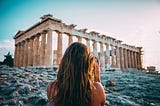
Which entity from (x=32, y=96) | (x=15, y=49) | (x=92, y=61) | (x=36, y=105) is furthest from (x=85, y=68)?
(x=15, y=49)

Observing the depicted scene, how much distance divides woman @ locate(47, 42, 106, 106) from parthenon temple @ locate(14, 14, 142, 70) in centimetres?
1834

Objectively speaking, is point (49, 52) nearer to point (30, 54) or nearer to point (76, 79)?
point (30, 54)

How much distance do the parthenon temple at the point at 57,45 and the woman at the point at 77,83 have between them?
18.3m

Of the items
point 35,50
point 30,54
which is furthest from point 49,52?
point 30,54

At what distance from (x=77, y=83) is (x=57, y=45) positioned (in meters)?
21.2

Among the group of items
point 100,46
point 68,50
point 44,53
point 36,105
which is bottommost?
point 36,105

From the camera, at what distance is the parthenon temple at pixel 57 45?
21750mm

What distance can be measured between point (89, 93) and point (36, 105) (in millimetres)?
4373

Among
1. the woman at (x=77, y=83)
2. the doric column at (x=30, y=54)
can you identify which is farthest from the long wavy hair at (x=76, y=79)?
the doric column at (x=30, y=54)

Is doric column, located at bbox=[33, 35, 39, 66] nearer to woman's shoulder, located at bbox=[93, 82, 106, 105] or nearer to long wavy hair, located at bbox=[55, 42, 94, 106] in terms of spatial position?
long wavy hair, located at bbox=[55, 42, 94, 106]

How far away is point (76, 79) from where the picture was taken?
7.29 ft

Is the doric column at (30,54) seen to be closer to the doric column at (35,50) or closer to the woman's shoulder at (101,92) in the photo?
the doric column at (35,50)

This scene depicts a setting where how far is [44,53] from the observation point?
74.8ft

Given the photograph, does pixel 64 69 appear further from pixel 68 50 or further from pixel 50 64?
pixel 50 64
